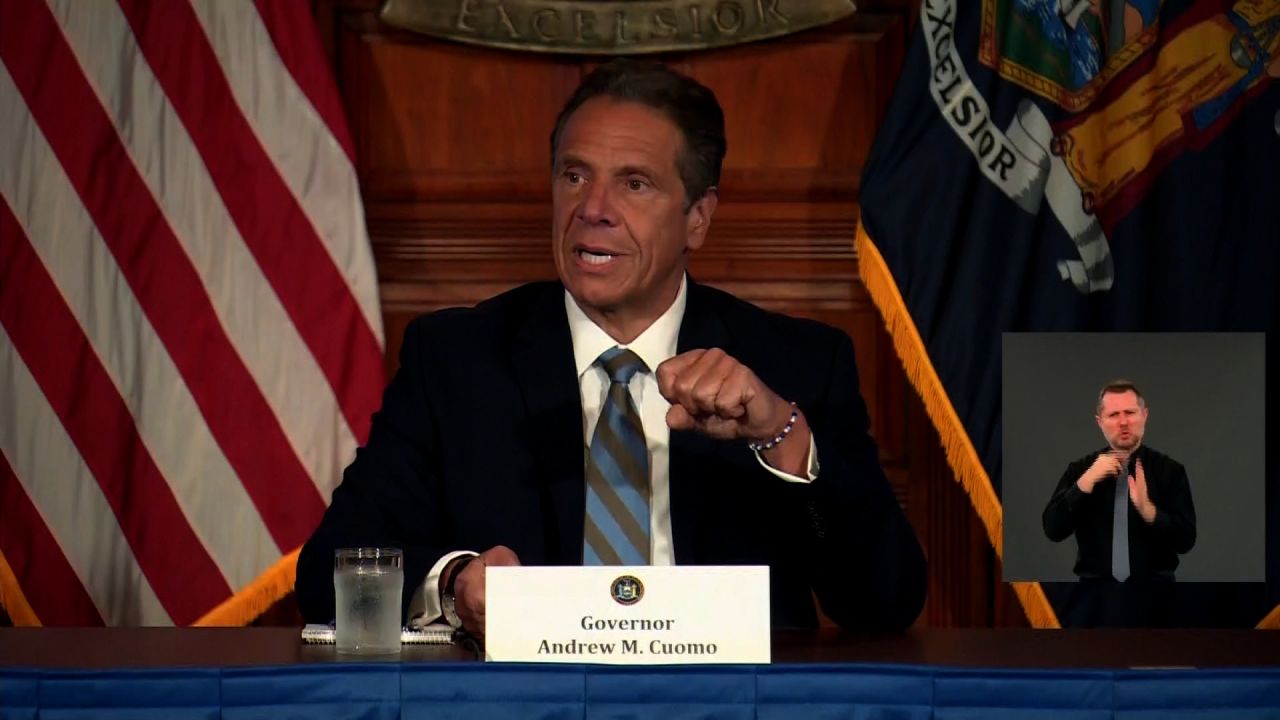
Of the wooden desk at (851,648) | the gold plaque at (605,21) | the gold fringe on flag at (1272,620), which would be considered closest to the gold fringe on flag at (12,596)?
the gold plaque at (605,21)

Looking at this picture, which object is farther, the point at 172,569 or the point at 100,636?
the point at 172,569

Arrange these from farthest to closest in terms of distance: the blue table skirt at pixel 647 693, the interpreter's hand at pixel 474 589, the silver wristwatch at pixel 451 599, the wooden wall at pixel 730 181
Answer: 1. the wooden wall at pixel 730 181
2. the silver wristwatch at pixel 451 599
3. the interpreter's hand at pixel 474 589
4. the blue table skirt at pixel 647 693

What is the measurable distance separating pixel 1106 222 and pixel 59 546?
91.1 inches

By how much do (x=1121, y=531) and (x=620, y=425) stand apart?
1677 mm

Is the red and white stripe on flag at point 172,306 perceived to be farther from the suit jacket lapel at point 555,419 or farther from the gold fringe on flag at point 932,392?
the suit jacket lapel at point 555,419

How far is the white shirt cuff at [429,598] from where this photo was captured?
A: 1.91m

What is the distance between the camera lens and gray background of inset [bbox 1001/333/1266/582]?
3.46 meters

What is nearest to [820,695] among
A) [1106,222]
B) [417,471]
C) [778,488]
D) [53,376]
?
[778,488]

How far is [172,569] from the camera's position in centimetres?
347

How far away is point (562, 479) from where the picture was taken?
2201 mm

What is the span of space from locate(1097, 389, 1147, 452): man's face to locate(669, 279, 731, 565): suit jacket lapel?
5.00 feet

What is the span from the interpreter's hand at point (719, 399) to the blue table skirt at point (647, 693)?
0.36 meters

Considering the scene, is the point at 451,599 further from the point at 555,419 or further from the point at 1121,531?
the point at 1121,531

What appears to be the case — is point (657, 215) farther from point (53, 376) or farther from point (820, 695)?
point (53, 376)
